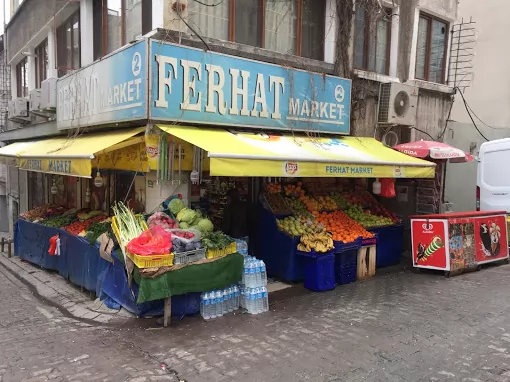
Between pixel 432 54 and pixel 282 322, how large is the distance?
9.24 metres

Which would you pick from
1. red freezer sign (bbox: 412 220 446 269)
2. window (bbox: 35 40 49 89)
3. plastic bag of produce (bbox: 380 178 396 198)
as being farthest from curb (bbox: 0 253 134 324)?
plastic bag of produce (bbox: 380 178 396 198)

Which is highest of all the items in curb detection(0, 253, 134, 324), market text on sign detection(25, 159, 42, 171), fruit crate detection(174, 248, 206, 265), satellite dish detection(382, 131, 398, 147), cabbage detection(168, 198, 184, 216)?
satellite dish detection(382, 131, 398, 147)

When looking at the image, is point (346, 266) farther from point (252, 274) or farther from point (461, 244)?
point (461, 244)

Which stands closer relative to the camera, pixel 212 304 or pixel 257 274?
pixel 212 304

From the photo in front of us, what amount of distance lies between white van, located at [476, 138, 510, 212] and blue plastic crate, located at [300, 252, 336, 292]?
215 inches

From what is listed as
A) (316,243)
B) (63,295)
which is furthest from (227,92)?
(63,295)

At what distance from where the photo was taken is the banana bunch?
713 centimetres

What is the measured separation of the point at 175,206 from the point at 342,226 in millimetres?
3334

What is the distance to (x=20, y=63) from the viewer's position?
1506cm

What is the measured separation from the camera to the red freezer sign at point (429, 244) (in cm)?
796

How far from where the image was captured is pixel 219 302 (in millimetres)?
6016

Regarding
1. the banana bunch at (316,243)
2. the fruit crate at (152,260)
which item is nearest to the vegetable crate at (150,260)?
the fruit crate at (152,260)

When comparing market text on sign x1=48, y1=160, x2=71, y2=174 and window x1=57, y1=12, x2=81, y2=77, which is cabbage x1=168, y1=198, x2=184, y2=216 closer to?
market text on sign x1=48, y1=160, x2=71, y2=174

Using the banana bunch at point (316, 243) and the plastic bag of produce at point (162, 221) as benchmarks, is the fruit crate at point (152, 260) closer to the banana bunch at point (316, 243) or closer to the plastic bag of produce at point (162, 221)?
the plastic bag of produce at point (162, 221)
